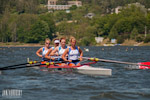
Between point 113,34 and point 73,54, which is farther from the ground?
point 73,54

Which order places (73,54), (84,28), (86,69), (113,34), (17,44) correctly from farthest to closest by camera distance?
(84,28), (17,44), (113,34), (73,54), (86,69)

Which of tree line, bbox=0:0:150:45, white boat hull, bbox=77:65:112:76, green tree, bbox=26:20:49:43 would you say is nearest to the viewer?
white boat hull, bbox=77:65:112:76

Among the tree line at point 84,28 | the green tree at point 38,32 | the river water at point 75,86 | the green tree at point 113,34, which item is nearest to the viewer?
the river water at point 75,86

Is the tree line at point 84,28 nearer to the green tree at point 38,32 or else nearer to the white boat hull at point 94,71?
the green tree at point 38,32

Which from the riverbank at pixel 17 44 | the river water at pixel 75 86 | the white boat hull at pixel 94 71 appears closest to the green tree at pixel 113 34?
the riverbank at pixel 17 44

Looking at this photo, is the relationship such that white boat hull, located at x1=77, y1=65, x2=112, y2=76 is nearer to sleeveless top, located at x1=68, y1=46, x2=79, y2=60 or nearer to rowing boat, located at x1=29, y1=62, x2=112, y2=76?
rowing boat, located at x1=29, y1=62, x2=112, y2=76

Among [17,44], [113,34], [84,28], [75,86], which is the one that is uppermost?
[84,28]

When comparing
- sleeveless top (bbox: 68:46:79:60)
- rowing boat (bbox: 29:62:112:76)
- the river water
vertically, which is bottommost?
the river water

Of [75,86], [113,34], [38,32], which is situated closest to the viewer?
[75,86]

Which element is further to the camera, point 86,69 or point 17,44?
point 17,44

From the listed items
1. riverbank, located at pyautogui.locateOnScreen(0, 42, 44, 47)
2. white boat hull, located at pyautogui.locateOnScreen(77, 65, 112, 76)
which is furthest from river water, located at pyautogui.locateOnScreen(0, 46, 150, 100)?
riverbank, located at pyautogui.locateOnScreen(0, 42, 44, 47)

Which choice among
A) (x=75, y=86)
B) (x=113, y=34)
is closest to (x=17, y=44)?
(x=113, y=34)

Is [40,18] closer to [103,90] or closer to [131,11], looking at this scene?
[131,11]

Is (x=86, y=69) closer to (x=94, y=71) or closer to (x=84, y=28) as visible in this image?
(x=94, y=71)
